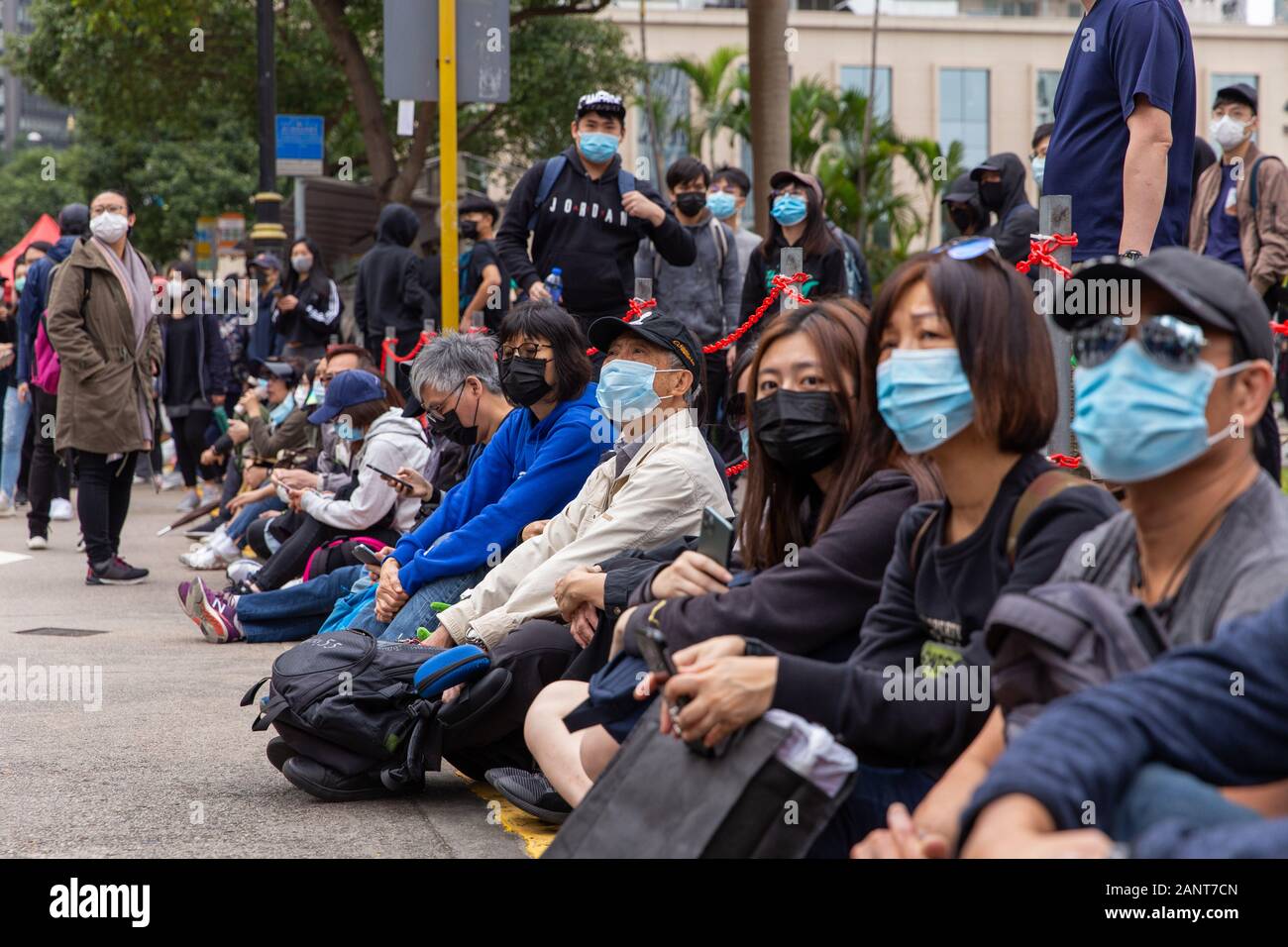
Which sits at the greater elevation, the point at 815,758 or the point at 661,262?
the point at 661,262

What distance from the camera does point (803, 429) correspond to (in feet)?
12.5

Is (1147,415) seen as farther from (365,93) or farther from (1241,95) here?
(365,93)

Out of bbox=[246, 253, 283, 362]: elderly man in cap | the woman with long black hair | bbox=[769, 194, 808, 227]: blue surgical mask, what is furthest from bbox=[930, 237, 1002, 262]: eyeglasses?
bbox=[246, 253, 283, 362]: elderly man in cap

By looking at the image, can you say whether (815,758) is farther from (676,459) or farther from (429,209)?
(429,209)

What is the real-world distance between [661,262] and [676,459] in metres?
4.76

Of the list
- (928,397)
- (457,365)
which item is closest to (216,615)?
(457,365)

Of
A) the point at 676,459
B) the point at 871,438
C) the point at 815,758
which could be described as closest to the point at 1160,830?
the point at 815,758

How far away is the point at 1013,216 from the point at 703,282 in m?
2.36

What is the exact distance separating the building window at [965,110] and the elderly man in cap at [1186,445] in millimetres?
55023

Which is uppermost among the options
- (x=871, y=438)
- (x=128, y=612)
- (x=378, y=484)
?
(x=871, y=438)

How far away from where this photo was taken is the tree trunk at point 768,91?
11.9 meters

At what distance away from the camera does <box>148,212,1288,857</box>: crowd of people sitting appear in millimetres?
2318

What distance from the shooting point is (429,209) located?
26688 mm

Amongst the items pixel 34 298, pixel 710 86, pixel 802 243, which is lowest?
pixel 34 298
